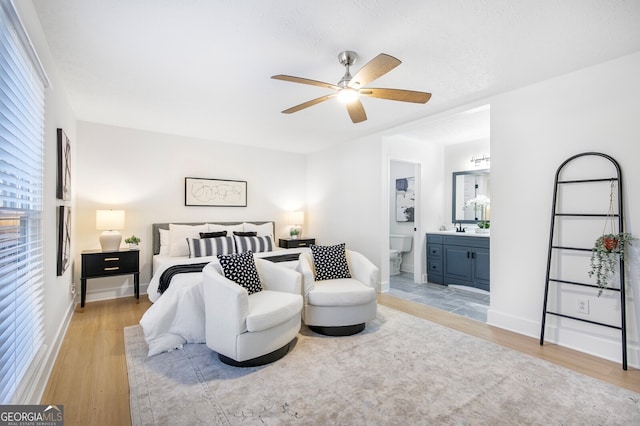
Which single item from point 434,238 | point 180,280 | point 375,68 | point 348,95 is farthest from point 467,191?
point 180,280

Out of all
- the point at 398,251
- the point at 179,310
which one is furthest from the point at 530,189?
the point at 179,310

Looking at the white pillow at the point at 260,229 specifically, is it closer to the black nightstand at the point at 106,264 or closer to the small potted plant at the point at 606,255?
the black nightstand at the point at 106,264

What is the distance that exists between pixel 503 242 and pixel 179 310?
3.35 metres

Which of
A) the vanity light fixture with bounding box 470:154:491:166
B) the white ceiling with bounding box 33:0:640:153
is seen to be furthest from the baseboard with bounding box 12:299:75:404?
the vanity light fixture with bounding box 470:154:491:166

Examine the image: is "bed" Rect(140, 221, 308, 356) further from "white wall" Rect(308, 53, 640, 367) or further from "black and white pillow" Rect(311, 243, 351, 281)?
"white wall" Rect(308, 53, 640, 367)

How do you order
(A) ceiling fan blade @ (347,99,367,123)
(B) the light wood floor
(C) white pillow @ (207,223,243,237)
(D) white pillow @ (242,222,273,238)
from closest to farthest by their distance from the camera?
(B) the light wood floor < (A) ceiling fan blade @ (347,99,367,123) < (C) white pillow @ (207,223,243,237) < (D) white pillow @ (242,222,273,238)

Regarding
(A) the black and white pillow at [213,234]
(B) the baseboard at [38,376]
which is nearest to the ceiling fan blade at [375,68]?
(B) the baseboard at [38,376]

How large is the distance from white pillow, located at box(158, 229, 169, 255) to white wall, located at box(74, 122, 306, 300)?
0.27 meters

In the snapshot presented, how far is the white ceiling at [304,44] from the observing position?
1.92 m

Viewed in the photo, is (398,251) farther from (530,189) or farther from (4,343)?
(4,343)

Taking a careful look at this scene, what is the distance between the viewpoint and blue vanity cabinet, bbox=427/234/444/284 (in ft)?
16.9

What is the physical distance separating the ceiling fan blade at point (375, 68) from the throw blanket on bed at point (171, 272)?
2439mm

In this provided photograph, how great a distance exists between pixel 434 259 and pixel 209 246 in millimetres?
3664

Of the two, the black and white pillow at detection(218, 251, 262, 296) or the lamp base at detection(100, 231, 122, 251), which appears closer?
the black and white pillow at detection(218, 251, 262, 296)
